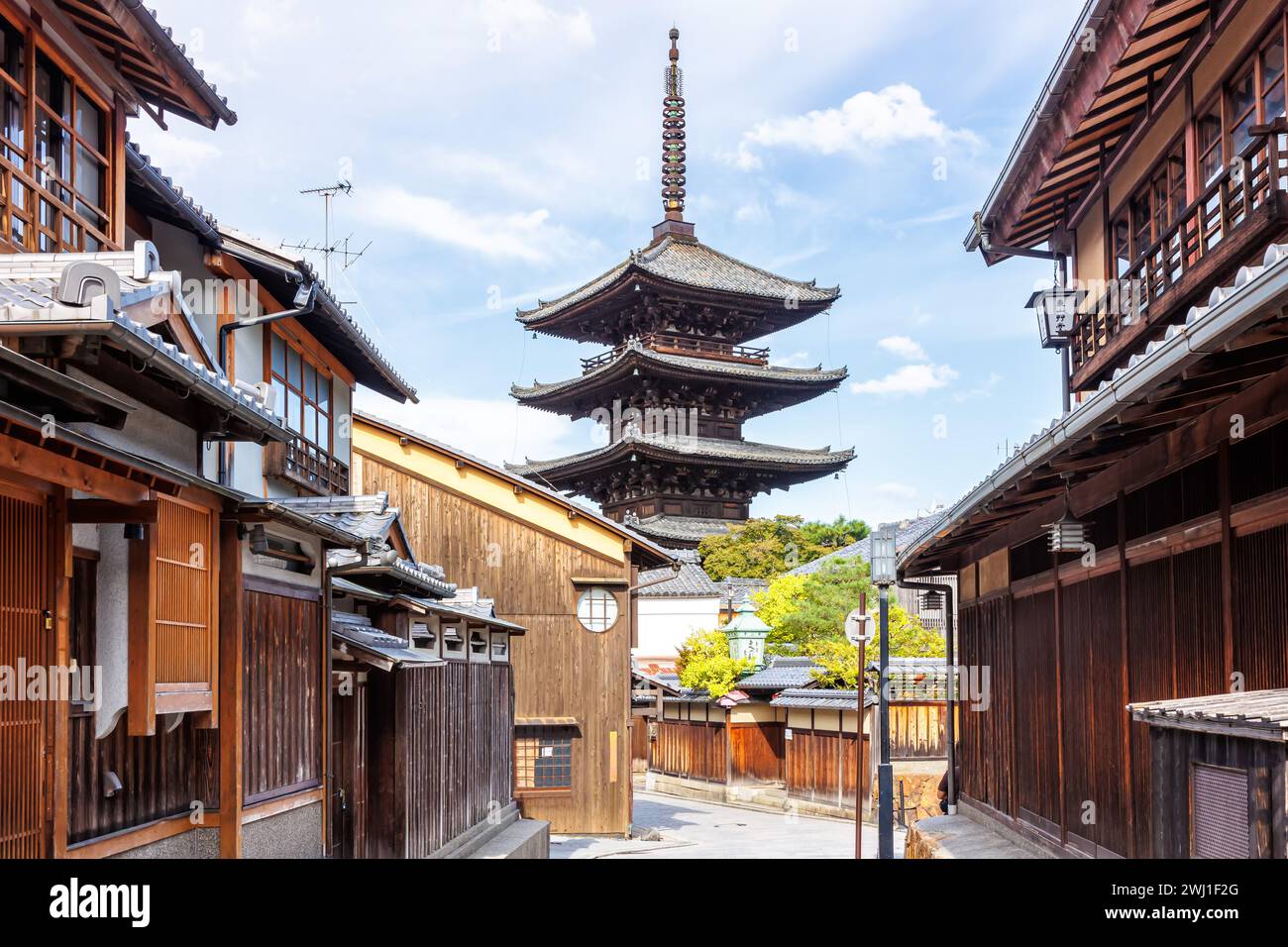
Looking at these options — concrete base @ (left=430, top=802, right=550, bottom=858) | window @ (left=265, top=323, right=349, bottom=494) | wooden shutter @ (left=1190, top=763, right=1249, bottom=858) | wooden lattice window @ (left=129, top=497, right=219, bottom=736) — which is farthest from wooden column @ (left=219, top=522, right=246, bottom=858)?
concrete base @ (left=430, top=802, right=550, bottom=858)

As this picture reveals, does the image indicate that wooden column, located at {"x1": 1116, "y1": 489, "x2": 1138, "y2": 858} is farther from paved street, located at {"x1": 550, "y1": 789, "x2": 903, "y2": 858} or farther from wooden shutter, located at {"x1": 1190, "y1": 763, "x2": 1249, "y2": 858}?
paved street, located at {"x1": 550, "y1": 789, "x2": 903, "y2": 858}

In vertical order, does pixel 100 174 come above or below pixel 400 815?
above

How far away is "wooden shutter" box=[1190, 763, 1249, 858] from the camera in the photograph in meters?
5.18

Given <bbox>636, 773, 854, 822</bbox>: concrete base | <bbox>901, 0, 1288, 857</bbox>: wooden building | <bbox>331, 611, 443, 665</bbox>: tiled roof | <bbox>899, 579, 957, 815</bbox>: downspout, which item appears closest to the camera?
<bbox>901, 0, 1288, 857</bbox>: wooden building

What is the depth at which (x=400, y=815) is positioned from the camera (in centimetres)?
1459

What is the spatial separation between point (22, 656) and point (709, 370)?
141ft

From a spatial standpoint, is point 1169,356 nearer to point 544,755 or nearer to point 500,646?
point 500,646

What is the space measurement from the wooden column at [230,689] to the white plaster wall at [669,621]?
41.3 meters

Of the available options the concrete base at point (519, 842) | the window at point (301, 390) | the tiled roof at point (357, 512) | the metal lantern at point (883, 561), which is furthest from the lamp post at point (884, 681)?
the window at point (301, 390)

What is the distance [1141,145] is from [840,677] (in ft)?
80.6

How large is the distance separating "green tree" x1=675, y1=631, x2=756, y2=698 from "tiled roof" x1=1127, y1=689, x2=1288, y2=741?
30912 mm
